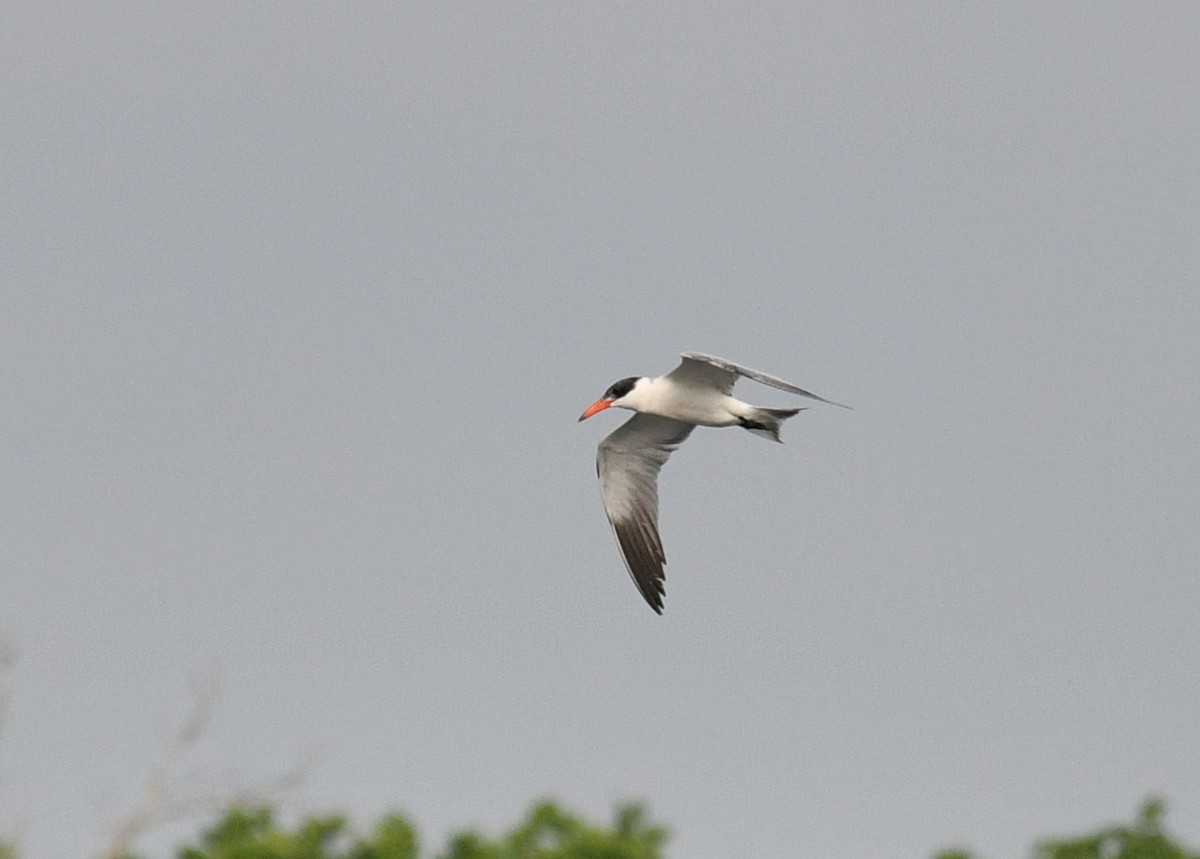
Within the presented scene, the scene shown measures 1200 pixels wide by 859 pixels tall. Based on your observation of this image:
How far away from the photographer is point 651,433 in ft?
71.5

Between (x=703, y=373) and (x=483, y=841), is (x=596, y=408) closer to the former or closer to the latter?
(x=703, y=373)

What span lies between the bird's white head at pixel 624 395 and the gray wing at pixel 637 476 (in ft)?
2.89

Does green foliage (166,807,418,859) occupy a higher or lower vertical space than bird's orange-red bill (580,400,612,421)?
lower

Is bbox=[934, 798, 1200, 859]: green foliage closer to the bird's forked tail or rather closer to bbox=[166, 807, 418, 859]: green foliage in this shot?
bbox=[166, 807, 418, 859]: green foliage

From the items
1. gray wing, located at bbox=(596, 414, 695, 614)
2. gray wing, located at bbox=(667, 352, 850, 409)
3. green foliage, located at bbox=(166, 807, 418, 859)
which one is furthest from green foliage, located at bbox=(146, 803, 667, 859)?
gray wing, located at bbox=(596, 414, 695, 614)

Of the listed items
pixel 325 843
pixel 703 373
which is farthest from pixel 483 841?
pixel 703 373

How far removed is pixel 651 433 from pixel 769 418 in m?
1.86

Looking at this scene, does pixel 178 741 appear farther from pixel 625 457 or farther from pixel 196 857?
pixel 625 457

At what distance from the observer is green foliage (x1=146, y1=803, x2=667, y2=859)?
11539mm

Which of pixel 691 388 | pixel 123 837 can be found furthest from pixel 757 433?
pixel 123 837

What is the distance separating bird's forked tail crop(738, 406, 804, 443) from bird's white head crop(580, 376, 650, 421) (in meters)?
1.01

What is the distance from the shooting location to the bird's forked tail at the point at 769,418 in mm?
20266

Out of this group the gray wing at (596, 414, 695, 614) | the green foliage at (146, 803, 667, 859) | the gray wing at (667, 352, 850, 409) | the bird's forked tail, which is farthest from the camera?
the gray wing at (596, 414, 695, 614)

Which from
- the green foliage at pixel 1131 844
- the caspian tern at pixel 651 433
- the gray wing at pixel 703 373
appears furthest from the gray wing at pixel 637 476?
the green foliage at pixel 1131 844
